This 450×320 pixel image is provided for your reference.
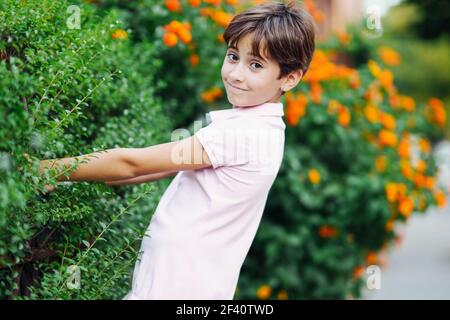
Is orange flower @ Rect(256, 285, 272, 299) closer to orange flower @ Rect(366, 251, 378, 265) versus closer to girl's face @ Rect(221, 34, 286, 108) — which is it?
orange flower @ Rect(366, 251, 378, 265)

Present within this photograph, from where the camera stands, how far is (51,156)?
189 centimetres

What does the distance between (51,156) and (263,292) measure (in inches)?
101

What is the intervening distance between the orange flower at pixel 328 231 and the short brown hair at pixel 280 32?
2.35 meters

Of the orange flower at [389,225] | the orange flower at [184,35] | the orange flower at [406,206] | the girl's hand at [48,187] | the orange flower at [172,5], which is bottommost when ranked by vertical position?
the girl's hand at [48,187]

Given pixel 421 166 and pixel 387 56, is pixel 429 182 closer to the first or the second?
pixel 421 166

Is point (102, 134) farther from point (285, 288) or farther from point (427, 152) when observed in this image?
point (427, 152)

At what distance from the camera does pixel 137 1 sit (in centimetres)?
392

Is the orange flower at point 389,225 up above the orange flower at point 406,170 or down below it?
below

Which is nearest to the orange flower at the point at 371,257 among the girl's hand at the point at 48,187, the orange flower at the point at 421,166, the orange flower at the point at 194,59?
the orange flower at the point at 421,166

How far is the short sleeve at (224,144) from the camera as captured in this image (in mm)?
1954

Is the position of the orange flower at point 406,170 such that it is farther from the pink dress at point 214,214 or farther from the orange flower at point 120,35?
the pink dress at point 214,214

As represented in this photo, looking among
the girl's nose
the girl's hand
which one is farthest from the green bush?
the girl's nose

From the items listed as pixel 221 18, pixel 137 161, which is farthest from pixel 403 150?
pixel 137 161

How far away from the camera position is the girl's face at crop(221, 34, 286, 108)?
2.06m
